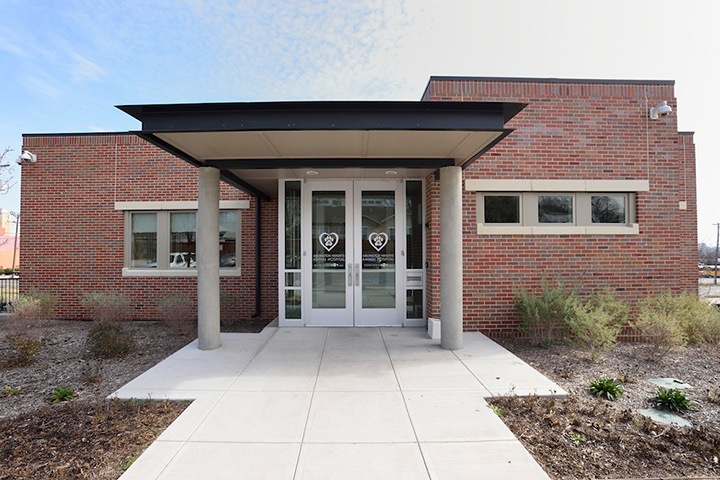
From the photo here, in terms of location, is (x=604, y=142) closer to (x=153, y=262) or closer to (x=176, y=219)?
(x=176, y=219)

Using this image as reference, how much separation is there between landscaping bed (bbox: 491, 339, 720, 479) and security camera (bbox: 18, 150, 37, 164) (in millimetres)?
11508

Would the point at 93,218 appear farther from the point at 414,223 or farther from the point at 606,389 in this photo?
the point at 606,389

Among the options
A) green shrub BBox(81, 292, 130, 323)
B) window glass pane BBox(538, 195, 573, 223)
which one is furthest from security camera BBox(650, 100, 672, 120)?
green shrub BBox(81, 292, 130, 323)

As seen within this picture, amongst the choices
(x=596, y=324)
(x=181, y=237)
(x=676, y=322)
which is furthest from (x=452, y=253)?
(x=181, y=237)

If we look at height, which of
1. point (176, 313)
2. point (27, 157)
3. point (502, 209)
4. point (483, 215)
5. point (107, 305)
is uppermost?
point (27, 157)

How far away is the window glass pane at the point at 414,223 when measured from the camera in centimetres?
769

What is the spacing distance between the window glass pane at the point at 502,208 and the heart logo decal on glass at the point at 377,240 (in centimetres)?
200

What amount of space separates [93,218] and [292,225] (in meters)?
5.62

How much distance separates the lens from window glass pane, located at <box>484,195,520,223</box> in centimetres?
728

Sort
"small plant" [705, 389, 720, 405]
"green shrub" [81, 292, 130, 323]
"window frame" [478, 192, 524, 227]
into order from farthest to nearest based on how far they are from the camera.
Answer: "green shrub" [81, 292, 130, 323]
"window frame" [478, 192, 524, 227]
"small plant" [705, 389, 720, 405]

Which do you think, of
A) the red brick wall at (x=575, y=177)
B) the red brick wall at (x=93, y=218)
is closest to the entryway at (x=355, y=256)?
the red brick wall at (x=575, y=177)

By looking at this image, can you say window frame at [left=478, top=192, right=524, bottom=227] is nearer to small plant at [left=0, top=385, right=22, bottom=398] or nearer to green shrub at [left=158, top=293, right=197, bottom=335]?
green shrub at [left=158, top=293, right=197, bottom=335]

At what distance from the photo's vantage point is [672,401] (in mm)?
4176

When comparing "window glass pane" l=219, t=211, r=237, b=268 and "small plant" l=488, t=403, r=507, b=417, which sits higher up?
"window glass pane" l=219, t=211, r=237, b=268
